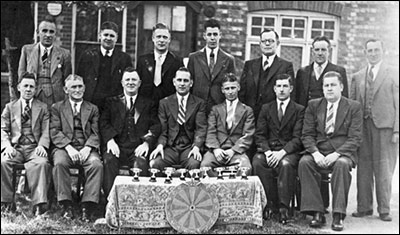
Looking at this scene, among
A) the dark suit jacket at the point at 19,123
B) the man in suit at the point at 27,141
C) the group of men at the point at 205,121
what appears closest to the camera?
the man in suit at the point at 27,141

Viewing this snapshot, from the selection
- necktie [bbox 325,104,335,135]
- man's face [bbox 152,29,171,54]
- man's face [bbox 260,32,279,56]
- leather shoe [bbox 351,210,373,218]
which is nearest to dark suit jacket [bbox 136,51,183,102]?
A: man's face [bbox 152,29,171,54]

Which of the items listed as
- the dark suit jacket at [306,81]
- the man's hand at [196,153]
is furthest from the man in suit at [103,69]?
the dark suit jacket at [306,81]

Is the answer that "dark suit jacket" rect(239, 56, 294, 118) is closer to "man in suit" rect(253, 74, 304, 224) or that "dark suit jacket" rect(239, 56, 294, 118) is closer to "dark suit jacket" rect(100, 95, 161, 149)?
"man in suit" rect(253, 74, 304, 224)

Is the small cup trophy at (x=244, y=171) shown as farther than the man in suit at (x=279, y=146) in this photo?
No

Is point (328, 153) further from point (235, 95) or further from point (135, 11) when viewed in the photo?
point (135, 11)

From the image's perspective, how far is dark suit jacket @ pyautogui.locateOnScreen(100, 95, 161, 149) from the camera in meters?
5.96

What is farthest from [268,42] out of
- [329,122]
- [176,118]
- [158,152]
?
[158,152]

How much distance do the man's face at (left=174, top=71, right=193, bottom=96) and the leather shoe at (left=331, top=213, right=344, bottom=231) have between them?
201cm

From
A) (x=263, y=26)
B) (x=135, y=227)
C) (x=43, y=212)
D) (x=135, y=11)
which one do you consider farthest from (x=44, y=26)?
(x=263, y=26)

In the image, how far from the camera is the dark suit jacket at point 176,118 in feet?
19.8

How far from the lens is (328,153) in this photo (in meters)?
5.80

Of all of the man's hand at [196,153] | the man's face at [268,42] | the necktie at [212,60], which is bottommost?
the man's hand at [196,153]

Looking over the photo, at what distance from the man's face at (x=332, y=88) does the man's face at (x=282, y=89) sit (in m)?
0.38

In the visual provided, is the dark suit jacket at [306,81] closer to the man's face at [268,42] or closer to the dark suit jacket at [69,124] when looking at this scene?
the man's face at [268,42]
